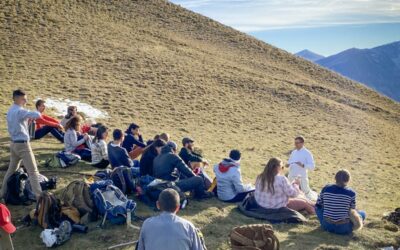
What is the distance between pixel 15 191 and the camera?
1155 cm

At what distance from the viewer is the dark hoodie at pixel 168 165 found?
1252cm

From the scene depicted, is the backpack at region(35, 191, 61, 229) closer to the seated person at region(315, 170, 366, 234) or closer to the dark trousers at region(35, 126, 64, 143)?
the seated person at region(315, 170, 366, 234)

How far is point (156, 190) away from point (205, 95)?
26.9 meters

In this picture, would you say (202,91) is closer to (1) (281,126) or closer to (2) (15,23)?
(1) (281,126)

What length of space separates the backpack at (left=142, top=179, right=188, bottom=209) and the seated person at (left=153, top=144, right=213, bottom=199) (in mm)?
493

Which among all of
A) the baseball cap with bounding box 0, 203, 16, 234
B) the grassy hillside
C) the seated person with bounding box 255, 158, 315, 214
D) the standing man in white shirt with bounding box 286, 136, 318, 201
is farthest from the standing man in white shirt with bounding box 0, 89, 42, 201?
the standing man in white shirt with bounding box 286, 136, 318, 201

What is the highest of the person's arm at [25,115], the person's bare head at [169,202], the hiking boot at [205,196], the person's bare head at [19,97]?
the person's bare head at [19,97]

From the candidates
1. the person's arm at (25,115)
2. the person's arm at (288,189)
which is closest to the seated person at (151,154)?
the person's arm at (25,115)

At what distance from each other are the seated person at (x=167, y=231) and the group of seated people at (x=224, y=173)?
549cm

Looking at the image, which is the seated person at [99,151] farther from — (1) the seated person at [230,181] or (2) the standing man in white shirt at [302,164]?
(2) the standing man in white shirt at [302,164]

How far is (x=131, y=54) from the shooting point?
45.2 m

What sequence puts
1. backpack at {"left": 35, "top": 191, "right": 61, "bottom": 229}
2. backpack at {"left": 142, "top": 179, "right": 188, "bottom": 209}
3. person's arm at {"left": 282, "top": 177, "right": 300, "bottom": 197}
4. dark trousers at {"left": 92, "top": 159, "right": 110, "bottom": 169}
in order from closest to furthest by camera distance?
backpack at {"left": 35, "top": 191, "right": 61, "bottom": 229}, person's arm at {"left": 282, "top": 177, "right": 300, "bottom": 197}, backpack at {"left": 142, "top": 179, "right": 188, "bottom": 209}, dark trousers at {"left": 92, "top": 159, "right": 110, "bottom": 169}

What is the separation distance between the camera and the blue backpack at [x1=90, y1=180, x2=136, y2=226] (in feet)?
34.8

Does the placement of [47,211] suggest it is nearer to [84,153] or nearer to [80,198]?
[80,198]
